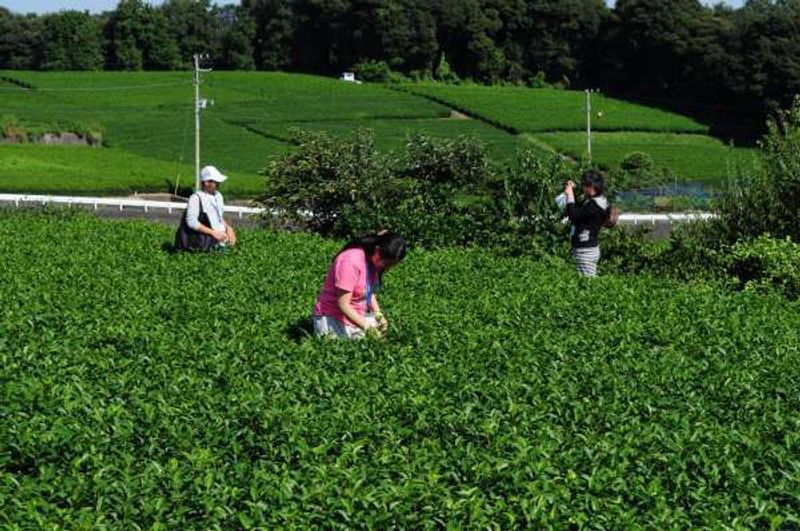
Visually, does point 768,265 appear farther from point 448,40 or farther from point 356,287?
point 448,40

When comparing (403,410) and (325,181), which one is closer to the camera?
(403,410)

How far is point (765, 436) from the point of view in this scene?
7.19 m

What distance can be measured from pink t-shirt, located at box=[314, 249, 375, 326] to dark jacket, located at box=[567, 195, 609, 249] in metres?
5.37

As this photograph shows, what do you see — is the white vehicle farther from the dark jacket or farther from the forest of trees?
the dark jacket

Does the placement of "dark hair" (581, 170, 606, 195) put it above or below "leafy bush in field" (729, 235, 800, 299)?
above

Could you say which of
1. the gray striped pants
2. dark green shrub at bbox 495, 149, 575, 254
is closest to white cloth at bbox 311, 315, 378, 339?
the gray striped pants

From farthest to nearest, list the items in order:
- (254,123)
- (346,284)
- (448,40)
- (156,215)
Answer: (448,40), (254,123), (156,215), (346,284)

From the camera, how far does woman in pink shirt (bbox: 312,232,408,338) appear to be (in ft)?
34.7

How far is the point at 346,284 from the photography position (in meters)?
10.6

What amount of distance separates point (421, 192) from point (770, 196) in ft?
21.5

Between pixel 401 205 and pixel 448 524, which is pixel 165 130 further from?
pixel 448 524

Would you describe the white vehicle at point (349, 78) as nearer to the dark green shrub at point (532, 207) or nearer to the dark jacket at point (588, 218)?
the dark green shrub at point (532, 207)

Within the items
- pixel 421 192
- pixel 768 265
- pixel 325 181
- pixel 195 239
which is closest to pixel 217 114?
pixel 325 181

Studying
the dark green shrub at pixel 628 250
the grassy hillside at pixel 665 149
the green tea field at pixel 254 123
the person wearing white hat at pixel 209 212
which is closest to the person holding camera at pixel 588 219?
the dark green shrub at pixel 628 250
